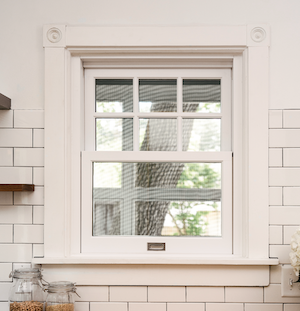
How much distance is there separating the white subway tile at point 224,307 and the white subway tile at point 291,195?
507 millimetres

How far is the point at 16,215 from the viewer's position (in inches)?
64.6

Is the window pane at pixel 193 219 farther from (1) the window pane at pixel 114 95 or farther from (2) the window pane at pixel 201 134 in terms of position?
(1) the window pane at pixel 114 95

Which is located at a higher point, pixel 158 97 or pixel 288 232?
pixel 158 97

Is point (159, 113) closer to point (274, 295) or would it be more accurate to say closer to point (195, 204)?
point (195, 204)

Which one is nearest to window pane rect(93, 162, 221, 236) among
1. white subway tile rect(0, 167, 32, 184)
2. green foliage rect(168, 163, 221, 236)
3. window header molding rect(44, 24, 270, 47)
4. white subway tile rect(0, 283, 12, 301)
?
green foliage rect(168, 163, 221, 236)

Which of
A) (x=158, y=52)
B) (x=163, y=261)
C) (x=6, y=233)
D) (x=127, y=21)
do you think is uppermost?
(x=127, y=21)

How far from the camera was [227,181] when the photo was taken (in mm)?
1670

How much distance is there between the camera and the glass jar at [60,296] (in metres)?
1.46

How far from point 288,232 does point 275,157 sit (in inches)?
13.4

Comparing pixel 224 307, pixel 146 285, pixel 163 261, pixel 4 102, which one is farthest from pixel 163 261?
pixel 4 102

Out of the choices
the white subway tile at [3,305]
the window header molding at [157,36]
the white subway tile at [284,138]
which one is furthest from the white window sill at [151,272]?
the window header molding at [157,36]

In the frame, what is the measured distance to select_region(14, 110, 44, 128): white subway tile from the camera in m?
1.65

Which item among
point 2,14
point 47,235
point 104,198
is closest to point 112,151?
point 104,198

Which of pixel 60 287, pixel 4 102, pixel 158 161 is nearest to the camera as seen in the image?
pixel 60 287
